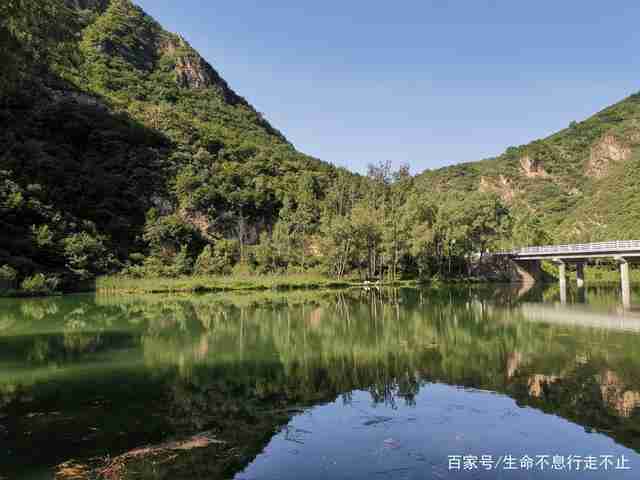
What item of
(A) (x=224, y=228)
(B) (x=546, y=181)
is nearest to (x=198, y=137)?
(A) (x=224, y=228)

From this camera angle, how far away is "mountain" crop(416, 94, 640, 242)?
112500mm

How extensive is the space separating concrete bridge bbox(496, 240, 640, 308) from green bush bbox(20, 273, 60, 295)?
43.9 metres

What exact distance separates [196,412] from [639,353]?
14.3 m

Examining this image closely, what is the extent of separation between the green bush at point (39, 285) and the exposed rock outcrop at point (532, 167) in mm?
147169

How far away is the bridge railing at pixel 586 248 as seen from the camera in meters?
47.6

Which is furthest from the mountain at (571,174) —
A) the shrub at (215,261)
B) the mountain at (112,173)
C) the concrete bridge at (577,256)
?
the shrub at (215,261)

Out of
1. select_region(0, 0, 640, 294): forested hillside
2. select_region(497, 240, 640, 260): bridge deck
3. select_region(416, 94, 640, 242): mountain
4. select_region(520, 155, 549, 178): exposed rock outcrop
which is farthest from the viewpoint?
select_region(520, 155, 549, 178): exposed rock outcrop

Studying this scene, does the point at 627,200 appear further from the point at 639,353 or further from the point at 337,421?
the point at 337,421

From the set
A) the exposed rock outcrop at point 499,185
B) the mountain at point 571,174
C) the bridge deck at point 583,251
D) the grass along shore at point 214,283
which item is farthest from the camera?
the exposed rock outcrop at point 499,185

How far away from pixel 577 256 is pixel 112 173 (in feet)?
199

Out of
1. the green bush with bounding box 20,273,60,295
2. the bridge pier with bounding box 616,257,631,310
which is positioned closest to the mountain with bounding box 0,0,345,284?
the green bush with bounding box 20,273,60,295

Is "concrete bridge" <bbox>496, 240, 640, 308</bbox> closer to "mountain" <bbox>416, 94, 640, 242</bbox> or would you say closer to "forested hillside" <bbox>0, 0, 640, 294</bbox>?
"forested hillside" <bbox>0, 0, 640, 294</bbox>

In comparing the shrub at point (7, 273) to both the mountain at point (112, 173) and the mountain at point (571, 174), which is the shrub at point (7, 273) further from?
the mountain at point (571, 174)

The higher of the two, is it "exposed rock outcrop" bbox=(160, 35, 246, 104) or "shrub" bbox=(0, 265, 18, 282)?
"exposed rock outcrop" bbox=(160, 35, 246, 104)
